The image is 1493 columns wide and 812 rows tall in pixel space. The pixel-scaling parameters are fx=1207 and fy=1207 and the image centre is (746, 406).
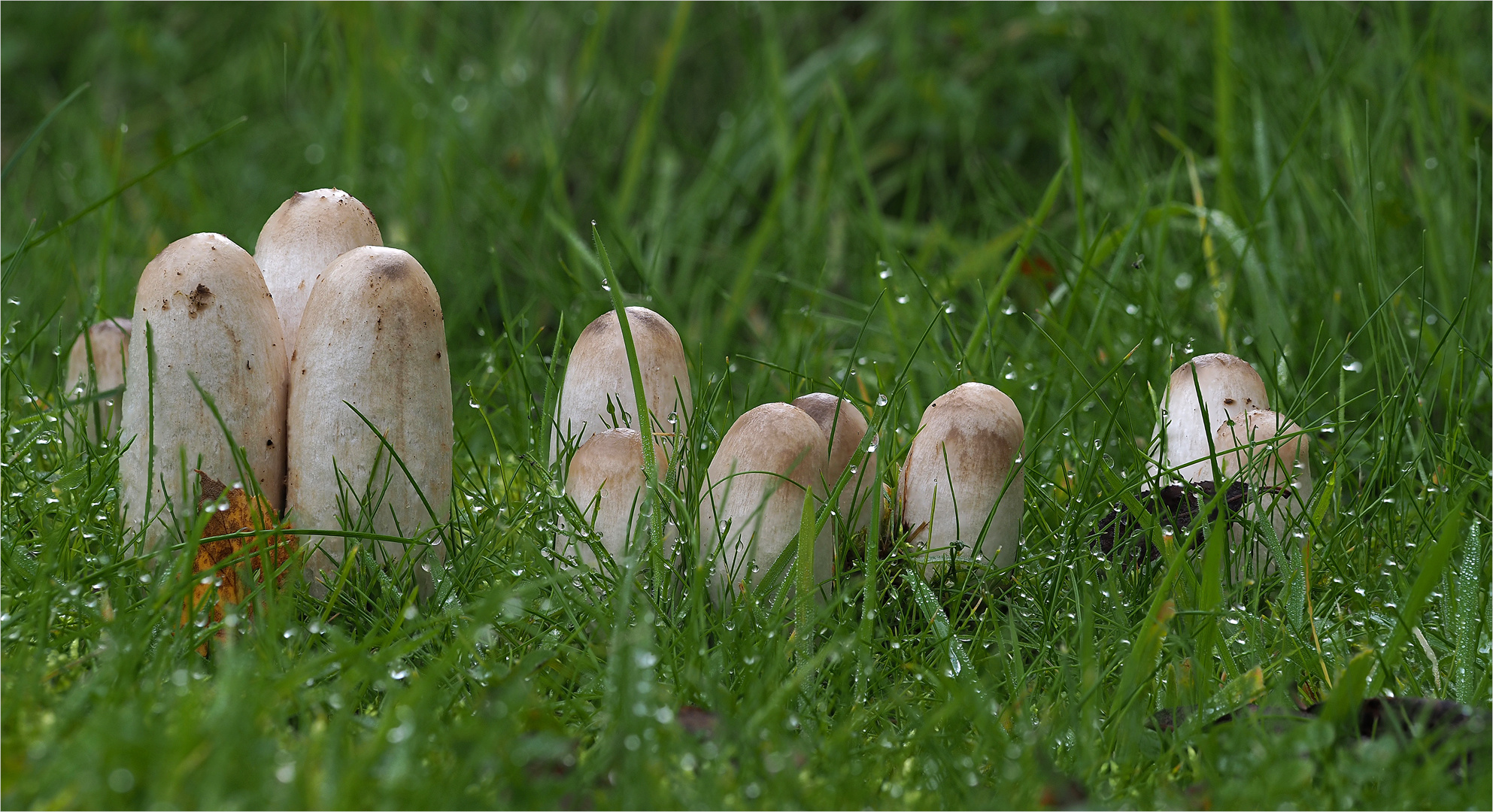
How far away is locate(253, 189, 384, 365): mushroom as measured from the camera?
5.36 ft

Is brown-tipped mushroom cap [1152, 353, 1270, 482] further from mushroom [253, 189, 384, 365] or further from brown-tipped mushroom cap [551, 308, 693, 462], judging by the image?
mushroom [253, 189, 384, 365]

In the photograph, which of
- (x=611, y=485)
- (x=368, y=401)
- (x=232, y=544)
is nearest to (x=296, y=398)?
(x=368, y=401)

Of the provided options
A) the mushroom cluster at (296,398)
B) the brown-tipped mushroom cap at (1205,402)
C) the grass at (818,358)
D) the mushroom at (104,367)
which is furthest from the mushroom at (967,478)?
the mushroom at (104,367)

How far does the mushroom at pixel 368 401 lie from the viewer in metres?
1.49

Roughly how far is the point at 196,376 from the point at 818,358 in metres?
1.37

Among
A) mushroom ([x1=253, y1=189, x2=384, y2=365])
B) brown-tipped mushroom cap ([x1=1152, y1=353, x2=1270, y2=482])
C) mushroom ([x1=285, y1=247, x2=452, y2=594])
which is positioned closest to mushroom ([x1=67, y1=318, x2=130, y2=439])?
mushroom ([x1=253, y1=189, x2=384, y2=365])

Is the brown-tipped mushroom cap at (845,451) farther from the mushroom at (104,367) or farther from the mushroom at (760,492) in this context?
the mushroom at (104,367)

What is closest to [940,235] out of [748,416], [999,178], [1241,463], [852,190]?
[999,178]

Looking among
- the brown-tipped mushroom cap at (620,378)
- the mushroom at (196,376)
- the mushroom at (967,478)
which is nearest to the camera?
the mushroom at (196,376)

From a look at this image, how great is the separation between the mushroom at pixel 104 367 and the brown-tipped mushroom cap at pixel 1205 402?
163cm

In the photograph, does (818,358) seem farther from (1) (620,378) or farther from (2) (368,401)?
(2) (368,401)

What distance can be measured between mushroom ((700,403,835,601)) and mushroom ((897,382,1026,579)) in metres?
0.16

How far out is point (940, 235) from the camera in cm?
340

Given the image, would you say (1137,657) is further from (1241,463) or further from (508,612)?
(508,612)
